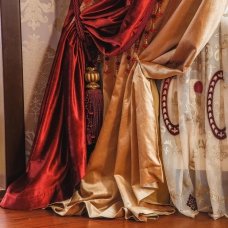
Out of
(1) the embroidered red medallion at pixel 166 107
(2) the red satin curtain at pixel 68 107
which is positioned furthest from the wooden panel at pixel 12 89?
(1) the embroidered red medallion at pixel 166 107

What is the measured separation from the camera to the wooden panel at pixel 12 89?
1.32 meters

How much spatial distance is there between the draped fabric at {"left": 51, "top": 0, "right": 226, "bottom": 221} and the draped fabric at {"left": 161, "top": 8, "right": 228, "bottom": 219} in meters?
0.05

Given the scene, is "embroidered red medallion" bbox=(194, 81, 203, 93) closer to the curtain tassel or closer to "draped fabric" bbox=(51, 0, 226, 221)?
"draped fabric" bbox=(51, 0, 226, 221)

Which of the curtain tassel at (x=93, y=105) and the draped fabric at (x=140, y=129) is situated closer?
the draped fabric at (x=140, y=129)

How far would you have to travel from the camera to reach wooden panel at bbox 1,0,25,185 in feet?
4.35

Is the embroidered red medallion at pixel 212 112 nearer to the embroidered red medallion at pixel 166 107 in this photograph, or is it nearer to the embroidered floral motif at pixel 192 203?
the embroidered red medallion at pixel 166 107

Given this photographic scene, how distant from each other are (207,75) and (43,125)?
2.11 feet

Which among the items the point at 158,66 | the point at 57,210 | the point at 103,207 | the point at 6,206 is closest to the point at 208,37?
the point at 158,66

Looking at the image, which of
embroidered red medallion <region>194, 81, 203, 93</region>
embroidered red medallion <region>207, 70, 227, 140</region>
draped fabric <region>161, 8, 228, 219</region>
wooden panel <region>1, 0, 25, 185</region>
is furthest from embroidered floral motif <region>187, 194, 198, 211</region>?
wooden panel <region>1, 0, 25, 185</region>

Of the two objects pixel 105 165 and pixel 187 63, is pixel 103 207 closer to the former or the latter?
pixel 105 165

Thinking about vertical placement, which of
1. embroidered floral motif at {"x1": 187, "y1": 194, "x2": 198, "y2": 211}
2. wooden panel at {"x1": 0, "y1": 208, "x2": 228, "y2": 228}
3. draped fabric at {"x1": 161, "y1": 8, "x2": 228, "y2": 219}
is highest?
draped fabric at {"x1": 161, "y1": 8, "x2": 228, "y2": 219}

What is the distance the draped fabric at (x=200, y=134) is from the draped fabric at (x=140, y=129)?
47 millimetres

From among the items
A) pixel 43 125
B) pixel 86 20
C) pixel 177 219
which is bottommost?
pixel 177 219

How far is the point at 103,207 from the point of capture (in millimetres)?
1238
